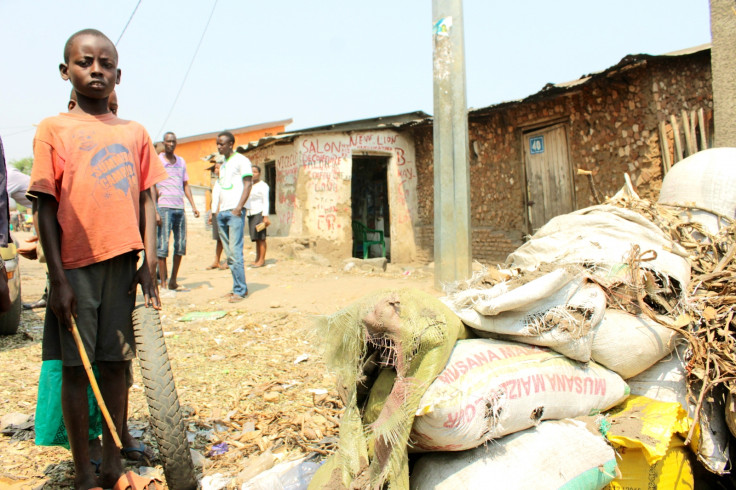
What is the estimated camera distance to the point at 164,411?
6.15 feet

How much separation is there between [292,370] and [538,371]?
2085 mm

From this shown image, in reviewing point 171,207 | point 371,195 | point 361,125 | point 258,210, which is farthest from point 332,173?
point 171,207

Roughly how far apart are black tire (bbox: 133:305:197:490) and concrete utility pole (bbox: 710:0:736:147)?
530 centimetres

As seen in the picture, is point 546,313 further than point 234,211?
No

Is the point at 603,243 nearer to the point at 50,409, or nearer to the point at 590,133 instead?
the point at 50,409

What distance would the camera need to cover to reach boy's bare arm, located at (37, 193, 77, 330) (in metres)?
1.85

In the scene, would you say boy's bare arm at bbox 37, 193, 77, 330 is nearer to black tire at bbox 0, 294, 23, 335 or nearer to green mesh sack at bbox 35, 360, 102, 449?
green mesh sack at bbox 35, 360, 102, 449

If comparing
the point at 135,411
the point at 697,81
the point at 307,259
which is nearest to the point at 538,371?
the point at 135,411

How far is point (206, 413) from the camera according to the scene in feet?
9.21

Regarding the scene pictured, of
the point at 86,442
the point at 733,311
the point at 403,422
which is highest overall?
the point at 733,311

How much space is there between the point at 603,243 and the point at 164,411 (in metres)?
2.03

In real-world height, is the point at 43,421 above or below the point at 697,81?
below

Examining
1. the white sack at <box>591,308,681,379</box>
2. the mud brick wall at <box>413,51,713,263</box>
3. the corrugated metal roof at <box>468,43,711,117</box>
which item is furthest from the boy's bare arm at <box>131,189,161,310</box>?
the mud brick wall at <box>413,51,713,263</box>

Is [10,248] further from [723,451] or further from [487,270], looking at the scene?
[723,451]
